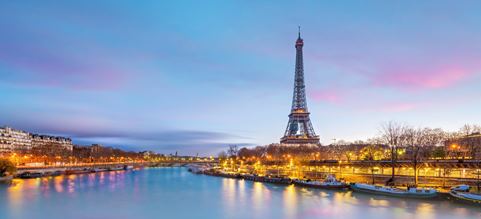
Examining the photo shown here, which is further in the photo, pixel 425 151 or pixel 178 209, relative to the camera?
pixel 425 151

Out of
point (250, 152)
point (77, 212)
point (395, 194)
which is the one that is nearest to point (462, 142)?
point (395, 194)

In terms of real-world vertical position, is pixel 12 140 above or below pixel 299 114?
below

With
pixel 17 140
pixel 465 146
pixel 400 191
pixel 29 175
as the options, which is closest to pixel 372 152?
pixel 465 146

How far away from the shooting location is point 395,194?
37375 millimetres

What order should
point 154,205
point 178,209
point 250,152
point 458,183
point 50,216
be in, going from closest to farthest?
point 50,216
point 178,209
point 154,205
point 458,183
point 250,152

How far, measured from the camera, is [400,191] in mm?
37219

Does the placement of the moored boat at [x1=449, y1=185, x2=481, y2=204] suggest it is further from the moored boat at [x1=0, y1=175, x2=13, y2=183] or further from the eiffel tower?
the eiffel tower

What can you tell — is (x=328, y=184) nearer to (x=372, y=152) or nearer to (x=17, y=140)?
(x=372, y=152)

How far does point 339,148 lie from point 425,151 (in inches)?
1134

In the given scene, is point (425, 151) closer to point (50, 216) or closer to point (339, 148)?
point (339, 148)

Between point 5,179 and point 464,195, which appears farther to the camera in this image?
point 5,179

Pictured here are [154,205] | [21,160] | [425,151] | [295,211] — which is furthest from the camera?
[21,160]

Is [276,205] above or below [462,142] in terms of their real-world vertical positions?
below

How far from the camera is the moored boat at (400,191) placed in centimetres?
3506
